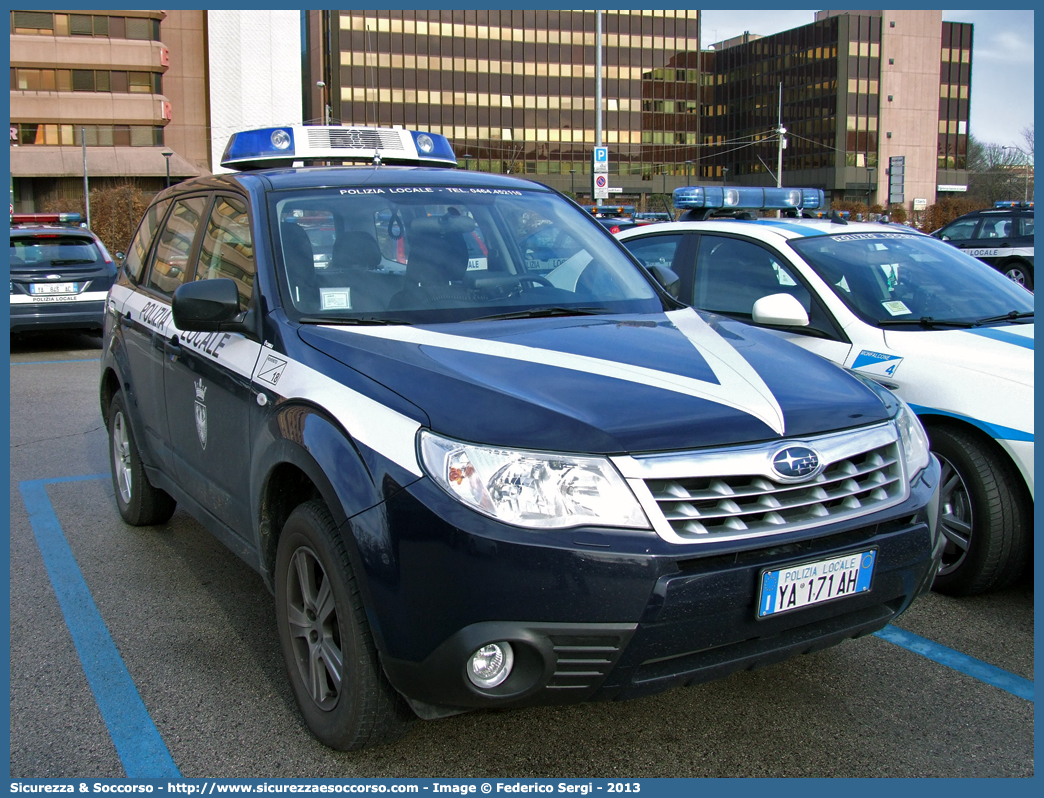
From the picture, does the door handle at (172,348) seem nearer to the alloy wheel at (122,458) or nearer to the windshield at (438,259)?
the windshield at (438,259)

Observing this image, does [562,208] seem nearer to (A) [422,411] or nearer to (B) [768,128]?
(A) [422,411]

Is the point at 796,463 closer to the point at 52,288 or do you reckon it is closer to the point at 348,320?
the point at 348,320

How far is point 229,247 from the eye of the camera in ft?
12.5

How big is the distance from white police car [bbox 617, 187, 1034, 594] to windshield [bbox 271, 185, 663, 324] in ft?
3.44

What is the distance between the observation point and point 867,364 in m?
4.53

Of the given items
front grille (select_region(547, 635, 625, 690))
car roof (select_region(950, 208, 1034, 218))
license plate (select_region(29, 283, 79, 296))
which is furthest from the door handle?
car roof (select_region(950, 208, 1034, 218))

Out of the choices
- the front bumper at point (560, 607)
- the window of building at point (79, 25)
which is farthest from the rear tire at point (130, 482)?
the window of building at point (79, 25)

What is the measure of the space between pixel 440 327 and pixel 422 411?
743 mm

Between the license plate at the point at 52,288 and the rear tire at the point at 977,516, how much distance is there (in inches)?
452

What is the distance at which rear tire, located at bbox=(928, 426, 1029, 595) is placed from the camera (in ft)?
13.0

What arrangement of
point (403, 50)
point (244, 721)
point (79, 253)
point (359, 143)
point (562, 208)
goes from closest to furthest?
point (244, 721), point (562, 208), point (359, 143), point (79, 253), point (403, 50)

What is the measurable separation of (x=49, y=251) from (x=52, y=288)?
67 cm

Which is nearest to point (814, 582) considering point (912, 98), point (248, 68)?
point (248, 68)

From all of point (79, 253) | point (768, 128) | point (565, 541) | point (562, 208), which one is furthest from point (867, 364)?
point (768, 128)
